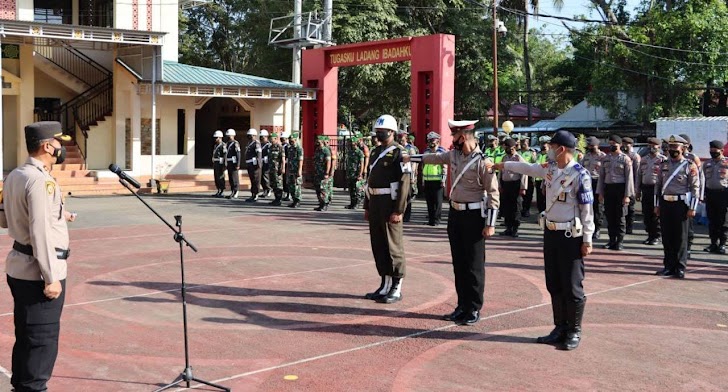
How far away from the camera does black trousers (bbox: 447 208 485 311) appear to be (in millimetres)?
7508

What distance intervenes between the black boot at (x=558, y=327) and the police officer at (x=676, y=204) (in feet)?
13.4

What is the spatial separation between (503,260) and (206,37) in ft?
135

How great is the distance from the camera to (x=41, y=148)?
16.1 ft

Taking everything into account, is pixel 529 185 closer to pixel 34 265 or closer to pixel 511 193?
pixel 511 193

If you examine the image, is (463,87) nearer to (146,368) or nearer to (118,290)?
(118,290)

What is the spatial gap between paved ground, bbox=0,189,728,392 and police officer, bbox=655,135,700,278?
387 millimetres

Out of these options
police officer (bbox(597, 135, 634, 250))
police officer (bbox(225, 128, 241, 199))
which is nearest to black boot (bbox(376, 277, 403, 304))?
police officer (bbox(597, 135, 634, 250))

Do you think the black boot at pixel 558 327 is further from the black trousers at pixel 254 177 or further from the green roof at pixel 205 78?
the green roof at pixel 205 78

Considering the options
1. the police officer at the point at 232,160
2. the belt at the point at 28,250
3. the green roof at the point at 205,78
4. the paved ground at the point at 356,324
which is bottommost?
the paved ground at the point at 356,324

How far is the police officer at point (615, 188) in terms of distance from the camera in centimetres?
1299

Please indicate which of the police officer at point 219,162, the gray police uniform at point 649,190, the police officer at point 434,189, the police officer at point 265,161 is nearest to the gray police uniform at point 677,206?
the gray police uniform at point 649,190

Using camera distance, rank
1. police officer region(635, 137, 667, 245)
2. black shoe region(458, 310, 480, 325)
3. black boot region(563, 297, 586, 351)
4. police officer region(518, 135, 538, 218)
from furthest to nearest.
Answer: police officer region(518, 135, 538, 218)
police officer region(635, 137, 667, 245)
black shoe region(458, 310, 480, 325)
black boot region(563, 297, 586, 351)

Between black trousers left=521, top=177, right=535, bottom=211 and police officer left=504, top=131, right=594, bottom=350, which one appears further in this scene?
black trousers left=521, top=177, right=535, bottom=211

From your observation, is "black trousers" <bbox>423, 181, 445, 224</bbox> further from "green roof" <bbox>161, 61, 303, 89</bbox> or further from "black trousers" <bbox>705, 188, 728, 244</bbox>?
"green roof" <bbox>161, 61, 303, 89</bbox>
